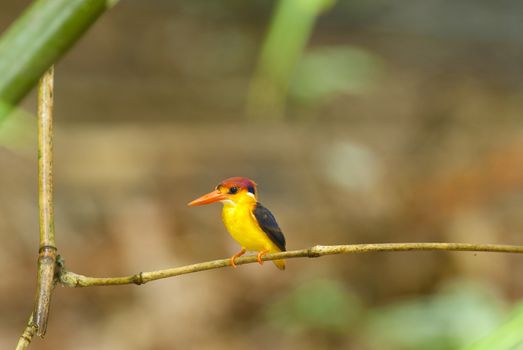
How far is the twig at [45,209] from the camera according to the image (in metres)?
0.24

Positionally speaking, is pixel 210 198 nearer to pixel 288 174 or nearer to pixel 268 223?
pixel 268 223

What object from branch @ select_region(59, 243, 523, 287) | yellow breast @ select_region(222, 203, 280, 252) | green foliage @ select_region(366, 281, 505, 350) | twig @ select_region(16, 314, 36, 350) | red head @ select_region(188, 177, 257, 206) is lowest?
twig @ select_region(16, 314, 36, 350)

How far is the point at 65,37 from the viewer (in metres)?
0.26

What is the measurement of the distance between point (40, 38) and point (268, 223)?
118 millimetres

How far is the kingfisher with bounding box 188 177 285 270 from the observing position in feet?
1.00

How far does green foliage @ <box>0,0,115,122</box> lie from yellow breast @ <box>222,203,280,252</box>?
3.5 inches

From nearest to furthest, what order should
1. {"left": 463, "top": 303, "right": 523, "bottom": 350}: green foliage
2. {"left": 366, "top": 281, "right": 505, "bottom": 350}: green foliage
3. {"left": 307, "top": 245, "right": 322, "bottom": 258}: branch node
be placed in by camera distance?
{"left": 463, "top": 303, "right": 523, "bottom": 350}: green foliage → {"left": 307, "top": 245, "right": 322, "bottom": 258}: branch node → {"left": 366, "top": 281, "right": 505, "bottom": 350}: green foliage

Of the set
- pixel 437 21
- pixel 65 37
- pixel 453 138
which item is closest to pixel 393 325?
pixel 65 37

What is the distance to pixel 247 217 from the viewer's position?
310mm

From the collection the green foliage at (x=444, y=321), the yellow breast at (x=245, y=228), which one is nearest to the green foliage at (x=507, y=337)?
the yellow breast at (x=245, y=228)

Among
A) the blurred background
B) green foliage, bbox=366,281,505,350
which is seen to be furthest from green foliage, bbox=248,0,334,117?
green foliage, bbox=366,281,505,350

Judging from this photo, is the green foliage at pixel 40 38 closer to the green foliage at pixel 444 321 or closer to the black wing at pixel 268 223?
the black wing at pixel 268 223

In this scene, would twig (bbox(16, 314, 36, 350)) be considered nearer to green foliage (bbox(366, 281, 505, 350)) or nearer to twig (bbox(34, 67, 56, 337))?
twig (bbox(34, 67, 56, 337))

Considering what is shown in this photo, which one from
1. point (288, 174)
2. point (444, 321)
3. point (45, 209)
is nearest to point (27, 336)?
point (45, 209)
